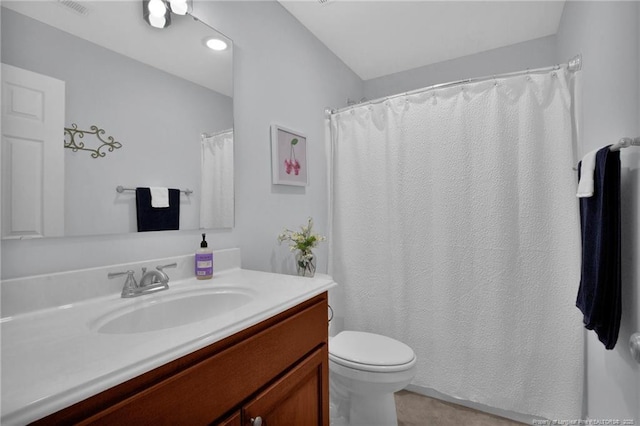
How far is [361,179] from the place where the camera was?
2170 mm

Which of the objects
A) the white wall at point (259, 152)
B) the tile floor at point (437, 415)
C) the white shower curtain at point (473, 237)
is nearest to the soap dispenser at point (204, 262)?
the white wall at point (259, 152)

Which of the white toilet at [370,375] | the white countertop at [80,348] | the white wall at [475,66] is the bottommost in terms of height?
the white toilet at [370,375]

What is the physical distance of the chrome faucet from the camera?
1.03m

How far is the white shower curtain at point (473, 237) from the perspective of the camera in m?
1.62

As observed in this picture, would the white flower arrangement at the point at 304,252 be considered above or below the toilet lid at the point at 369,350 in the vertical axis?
above

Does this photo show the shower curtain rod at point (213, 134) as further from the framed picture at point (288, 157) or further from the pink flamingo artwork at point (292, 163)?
the pink flamingo artwork at point (292, 163)

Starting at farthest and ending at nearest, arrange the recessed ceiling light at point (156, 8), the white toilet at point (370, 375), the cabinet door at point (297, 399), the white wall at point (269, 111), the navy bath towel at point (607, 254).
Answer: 1. the white wall at point (269, 111)
2. the white toilet at point (370, 375)
3. the recessed ceiling light at point (156, 8)
4. the navy bath towel at point (607, 254)
5. the cabinet door at point (297, 399)

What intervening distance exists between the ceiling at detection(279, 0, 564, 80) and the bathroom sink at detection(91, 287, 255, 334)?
1732 millimetres

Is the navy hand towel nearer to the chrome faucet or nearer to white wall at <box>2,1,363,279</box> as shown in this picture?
white wall at <box>2,1,363,279</box>

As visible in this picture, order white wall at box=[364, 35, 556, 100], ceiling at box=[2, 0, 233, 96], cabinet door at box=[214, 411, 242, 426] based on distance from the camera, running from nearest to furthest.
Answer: cabinet door at box=[214, 411, 242, 426]
ceiling at box=[2, 0, 233, 96]
white wall at box=[364, 35, 556, 100]

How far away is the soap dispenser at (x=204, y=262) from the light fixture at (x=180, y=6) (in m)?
0.95

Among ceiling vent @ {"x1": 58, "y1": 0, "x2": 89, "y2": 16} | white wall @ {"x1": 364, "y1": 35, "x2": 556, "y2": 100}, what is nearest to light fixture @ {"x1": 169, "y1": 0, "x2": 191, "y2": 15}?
ceiling vent @ {"x1": 58, "y1": 0, "x2": 89, "y2": 16}

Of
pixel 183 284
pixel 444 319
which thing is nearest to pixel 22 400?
pixel 183 284

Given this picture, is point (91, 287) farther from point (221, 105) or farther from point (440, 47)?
point (440, 47)
